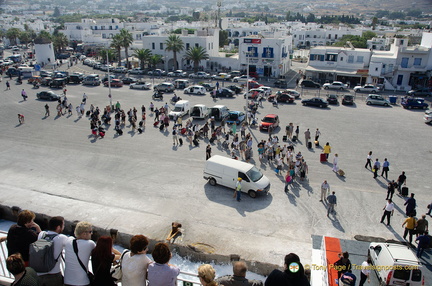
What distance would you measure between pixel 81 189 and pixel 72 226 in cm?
766

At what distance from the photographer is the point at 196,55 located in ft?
189

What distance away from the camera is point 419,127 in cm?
2895

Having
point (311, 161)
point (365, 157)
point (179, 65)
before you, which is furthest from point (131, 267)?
point (179, 65)

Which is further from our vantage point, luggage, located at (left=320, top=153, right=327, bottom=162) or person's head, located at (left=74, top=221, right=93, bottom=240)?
luggage, located at (left=320, top=153, right=327, bottom=162)

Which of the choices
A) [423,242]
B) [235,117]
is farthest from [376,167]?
[235,117]

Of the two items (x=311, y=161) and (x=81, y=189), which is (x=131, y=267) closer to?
(x=81, y=189)

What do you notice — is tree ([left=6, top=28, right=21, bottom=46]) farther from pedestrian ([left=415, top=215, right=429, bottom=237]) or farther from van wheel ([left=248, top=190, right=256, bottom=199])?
pedestrian ([left=415, top=215, right=429, bottom=237])

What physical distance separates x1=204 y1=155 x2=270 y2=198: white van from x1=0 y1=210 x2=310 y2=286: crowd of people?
10.7 m

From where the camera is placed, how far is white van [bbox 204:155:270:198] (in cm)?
1656

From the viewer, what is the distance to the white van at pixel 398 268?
29.7 feet

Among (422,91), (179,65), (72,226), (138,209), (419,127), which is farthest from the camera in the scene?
(179,65)

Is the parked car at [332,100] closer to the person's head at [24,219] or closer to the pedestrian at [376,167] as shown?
the pedestrian at [376,167]

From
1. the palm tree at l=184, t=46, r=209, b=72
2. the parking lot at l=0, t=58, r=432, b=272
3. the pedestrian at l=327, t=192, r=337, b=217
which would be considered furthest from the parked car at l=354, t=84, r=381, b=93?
the pedestrian at l=327, t=192, r=337, b=217

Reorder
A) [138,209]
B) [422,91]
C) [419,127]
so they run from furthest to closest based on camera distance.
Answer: [422,91] < [419,127] < [138,209]
